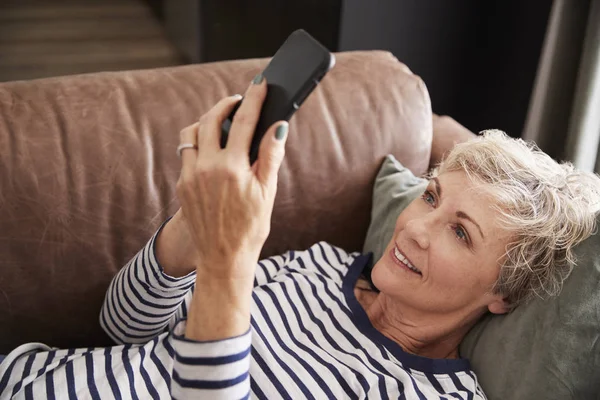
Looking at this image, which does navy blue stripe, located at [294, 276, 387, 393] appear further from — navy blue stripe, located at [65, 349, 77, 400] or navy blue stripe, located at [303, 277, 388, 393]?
navy blue stripe, located at [65, 349, 77, 400]

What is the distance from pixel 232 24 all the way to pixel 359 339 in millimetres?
1970

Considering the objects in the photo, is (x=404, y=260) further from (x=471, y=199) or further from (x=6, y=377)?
(x=6, y=377)

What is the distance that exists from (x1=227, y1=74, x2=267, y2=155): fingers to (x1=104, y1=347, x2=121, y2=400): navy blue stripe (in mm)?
506

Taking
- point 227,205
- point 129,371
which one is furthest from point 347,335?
point 227,205

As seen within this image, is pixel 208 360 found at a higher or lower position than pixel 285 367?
higher

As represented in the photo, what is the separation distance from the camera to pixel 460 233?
1058mm

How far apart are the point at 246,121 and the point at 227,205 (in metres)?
0.10

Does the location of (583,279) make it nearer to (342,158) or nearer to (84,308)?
(342,158)

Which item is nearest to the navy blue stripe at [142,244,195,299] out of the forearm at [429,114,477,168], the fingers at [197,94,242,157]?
the fingers at [197,94,242,157]

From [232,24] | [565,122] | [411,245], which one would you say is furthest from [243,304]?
[232,24]

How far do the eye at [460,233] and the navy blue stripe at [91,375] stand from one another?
0.63 metres

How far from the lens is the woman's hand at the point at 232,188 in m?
0.69

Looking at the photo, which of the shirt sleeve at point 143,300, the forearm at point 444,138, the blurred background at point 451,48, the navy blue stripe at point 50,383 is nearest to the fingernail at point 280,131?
the shirt sleeve at point 143,300

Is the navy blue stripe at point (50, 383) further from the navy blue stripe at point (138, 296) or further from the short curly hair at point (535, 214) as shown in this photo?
the short curly hair at point (535, 214)
